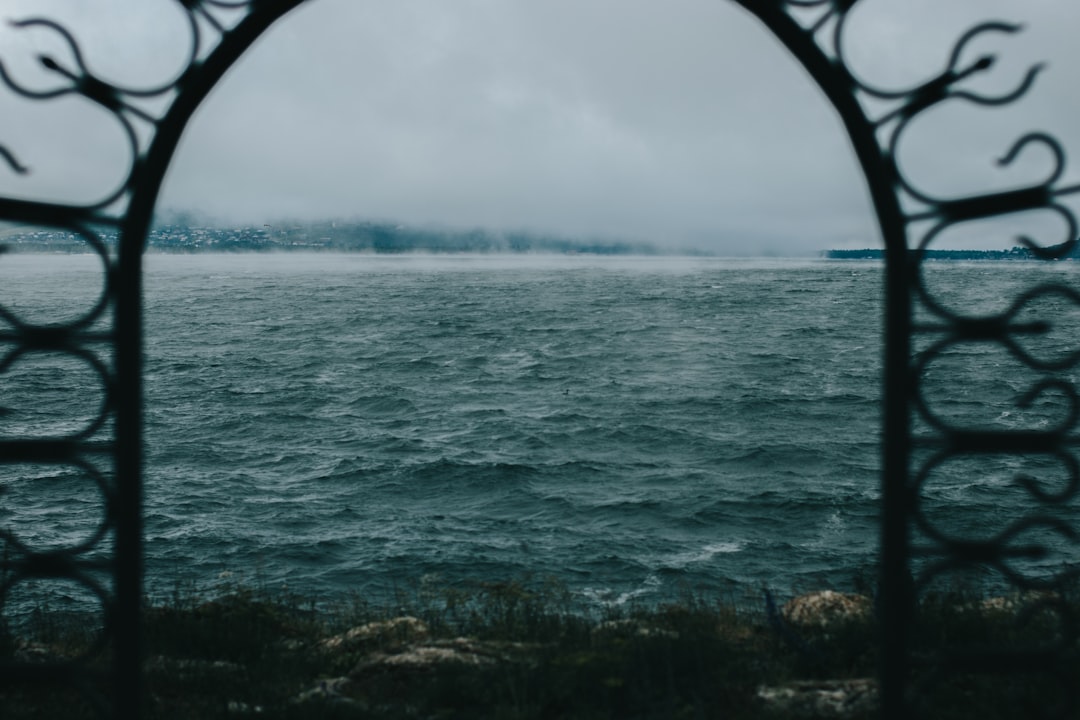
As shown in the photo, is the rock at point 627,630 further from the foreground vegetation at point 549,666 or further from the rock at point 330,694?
the rock at point 330,694

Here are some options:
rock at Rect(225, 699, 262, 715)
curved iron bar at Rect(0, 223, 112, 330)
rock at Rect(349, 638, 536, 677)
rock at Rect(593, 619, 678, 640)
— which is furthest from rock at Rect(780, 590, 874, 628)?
curved iron bar at Rect(0, 223, 112, 330)

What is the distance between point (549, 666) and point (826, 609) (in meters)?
2.98

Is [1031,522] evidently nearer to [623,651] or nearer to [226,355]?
[623,651]

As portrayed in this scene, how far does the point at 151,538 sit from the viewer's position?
1919 cm

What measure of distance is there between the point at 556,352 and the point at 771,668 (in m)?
44.2

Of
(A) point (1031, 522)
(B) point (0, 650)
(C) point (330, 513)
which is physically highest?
(A) point (1031, 522)

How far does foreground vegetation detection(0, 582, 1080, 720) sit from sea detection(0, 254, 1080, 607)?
168 cm

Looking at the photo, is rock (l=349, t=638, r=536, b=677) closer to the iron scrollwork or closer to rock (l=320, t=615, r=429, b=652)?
rock (l=320, t=615, r=429, b=652)

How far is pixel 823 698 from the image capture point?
4.70m

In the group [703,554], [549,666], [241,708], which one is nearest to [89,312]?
[241,708]

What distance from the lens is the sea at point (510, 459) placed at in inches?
687

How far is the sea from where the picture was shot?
17.5m

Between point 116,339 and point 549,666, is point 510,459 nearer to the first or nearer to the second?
point 549,666

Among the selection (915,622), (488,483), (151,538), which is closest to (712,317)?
(488,483)
